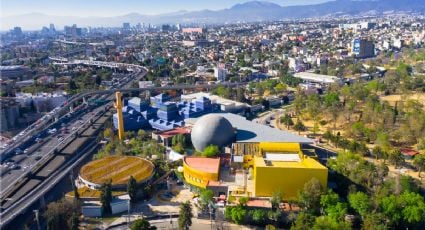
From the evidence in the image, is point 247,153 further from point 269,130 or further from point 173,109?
point 173,109

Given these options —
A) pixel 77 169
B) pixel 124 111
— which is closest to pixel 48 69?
pixel 124 111

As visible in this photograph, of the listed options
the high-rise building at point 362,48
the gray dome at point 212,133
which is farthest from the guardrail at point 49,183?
the high-rise building at point 362,48

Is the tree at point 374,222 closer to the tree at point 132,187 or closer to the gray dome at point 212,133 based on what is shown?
the gray dome at point 212,133

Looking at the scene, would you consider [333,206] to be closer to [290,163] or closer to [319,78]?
[290,163]

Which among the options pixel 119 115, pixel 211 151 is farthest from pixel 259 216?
pixel 119 115

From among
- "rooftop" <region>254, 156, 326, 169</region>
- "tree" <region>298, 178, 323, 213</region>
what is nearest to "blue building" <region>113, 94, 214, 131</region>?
"rooftop" <region>254, 156, 326, 169</region>
